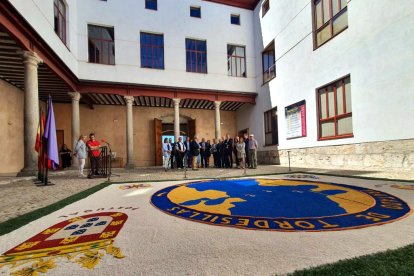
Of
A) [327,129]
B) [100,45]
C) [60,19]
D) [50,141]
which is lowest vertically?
[50,141]

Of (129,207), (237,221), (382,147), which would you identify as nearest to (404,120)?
(382,147)

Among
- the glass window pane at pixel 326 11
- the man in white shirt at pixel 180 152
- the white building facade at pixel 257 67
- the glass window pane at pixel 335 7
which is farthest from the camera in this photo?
the man in white shirt at pixel 180 152

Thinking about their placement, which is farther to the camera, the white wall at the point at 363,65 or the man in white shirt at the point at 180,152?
the man in white shirt at the point at 180,152

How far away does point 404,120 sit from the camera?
24.1ft

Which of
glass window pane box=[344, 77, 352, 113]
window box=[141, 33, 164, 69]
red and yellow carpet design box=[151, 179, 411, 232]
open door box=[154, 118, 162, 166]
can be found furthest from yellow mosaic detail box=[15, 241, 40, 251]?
open door box=[154, 118, 162, 166]

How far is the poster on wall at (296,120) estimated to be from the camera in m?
12.2

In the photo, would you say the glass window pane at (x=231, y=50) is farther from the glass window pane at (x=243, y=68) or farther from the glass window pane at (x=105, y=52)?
the glass window pane at (x=105, y=52)

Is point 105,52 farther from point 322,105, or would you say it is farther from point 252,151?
point 322,105

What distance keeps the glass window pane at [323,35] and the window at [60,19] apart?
12.9 meters

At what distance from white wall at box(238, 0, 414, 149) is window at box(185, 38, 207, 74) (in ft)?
18.6

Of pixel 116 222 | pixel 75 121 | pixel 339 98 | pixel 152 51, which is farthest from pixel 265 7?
pixel 116 222

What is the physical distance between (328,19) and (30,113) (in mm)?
13264

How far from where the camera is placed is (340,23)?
9.98 metres

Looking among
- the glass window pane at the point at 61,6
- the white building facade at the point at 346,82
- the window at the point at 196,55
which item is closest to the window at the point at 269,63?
the white building facade at the point at 346,82
